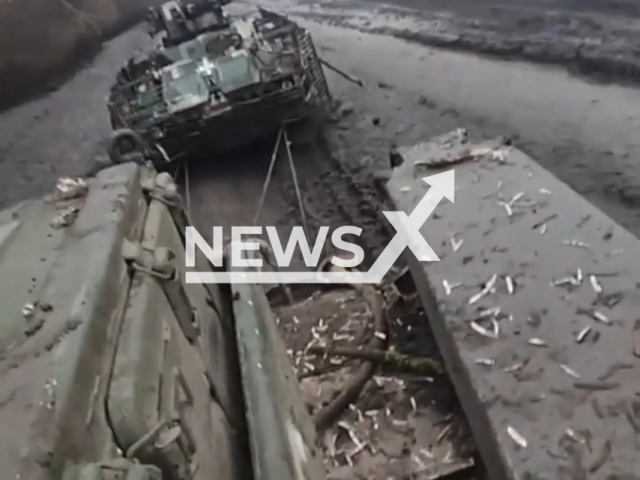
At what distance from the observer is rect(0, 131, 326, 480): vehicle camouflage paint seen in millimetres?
1462

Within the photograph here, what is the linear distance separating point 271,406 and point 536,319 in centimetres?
78

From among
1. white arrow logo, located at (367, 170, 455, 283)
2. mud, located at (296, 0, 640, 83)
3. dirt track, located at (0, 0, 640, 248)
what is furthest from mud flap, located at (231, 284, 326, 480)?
Answer: mud, located at (296, 0, 640, 83)

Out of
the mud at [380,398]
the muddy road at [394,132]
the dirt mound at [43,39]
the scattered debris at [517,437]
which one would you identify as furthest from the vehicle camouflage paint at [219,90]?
the scattered debris at [517,437]

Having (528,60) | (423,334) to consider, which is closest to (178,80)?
(528,60)

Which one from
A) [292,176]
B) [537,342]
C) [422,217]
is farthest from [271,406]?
[292,176]

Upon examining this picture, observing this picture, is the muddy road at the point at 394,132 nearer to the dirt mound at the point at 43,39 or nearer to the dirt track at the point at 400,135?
the dirt track at the point at 400,135

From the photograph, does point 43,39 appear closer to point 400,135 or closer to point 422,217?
point 400,135

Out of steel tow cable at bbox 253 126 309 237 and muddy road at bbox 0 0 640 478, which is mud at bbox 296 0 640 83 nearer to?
muddy road at bbox 0 0 640 478

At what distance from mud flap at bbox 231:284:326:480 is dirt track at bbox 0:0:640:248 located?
1848mm

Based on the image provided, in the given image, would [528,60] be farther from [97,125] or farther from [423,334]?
[97,125]

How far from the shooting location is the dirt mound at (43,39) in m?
9.76

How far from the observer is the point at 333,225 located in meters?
4.78

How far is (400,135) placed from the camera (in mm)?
5492

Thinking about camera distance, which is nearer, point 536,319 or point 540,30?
point 536,319
